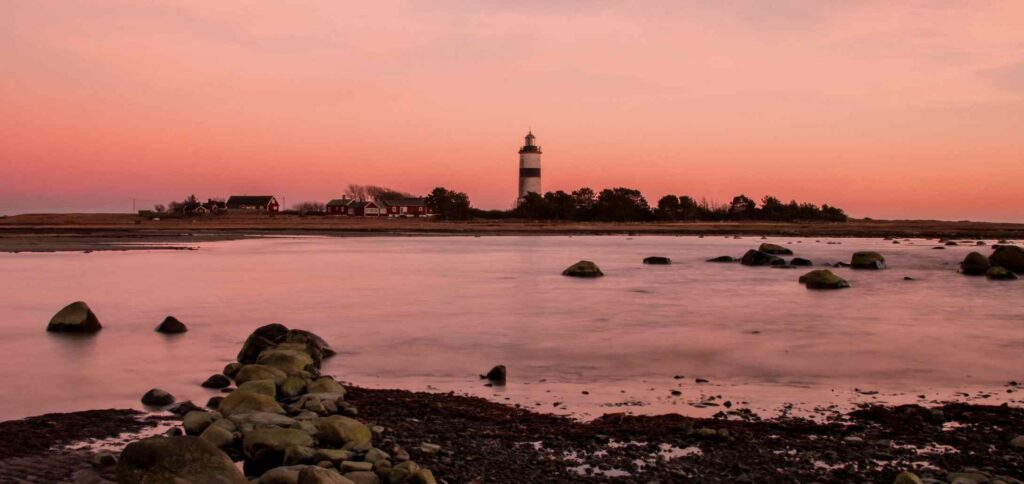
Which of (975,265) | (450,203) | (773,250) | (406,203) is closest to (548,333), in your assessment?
(975,265)

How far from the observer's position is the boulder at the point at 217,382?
36.7 ft

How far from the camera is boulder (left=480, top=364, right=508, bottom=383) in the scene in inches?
468

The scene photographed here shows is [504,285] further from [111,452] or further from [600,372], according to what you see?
[111,452]

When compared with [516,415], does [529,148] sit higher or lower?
higher

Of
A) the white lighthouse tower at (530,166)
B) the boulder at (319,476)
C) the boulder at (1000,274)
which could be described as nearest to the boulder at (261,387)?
the boulder at (319,476)

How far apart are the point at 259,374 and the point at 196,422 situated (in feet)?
6.42

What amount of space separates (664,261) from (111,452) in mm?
35569

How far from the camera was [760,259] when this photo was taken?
1585 inches

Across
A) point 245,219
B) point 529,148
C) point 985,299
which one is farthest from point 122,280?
point 245,219

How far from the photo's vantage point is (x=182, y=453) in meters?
6.43

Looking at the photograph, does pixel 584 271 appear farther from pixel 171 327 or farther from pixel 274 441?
pixel 274 441

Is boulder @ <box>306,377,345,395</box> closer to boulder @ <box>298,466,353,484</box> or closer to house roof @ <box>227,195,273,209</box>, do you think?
boulder @ <box>298,466,353,484</box>

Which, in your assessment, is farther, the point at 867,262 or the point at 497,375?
the point at 867,262

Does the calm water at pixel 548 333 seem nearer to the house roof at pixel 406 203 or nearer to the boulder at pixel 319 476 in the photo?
the boulder at pixel 319 476
